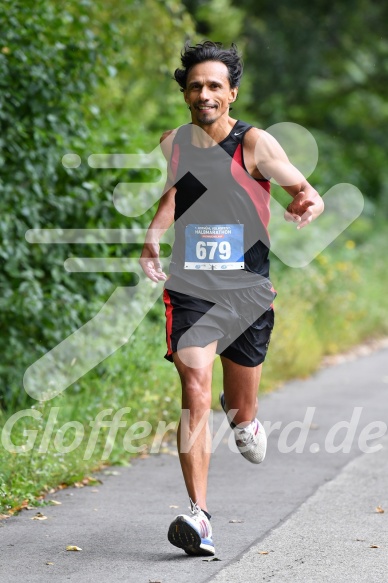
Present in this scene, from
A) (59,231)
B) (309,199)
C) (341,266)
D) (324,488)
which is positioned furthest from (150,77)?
(309,199)

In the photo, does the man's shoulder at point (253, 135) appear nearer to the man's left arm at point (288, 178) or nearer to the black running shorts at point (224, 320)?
the man's left arm at point (288, 178)

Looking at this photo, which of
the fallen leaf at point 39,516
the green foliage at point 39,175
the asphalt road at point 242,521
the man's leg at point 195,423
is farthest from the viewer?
the green foliage at point 39,175

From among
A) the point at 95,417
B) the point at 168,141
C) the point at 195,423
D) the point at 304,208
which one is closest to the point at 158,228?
the point at 168,141

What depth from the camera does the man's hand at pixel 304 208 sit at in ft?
16.9

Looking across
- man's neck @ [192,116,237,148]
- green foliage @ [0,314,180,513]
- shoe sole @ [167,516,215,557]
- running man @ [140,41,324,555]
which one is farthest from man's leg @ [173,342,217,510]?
green foliage @ [0,314,180,513]

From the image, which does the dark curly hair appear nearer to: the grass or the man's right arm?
the man's right arm

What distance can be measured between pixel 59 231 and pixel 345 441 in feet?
8.66

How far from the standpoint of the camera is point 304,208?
516 cm

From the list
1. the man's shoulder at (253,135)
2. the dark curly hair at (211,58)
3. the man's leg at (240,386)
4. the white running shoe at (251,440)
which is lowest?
the white running shoe at (251,440)

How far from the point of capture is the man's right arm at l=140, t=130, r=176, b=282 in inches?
222

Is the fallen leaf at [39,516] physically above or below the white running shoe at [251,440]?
below

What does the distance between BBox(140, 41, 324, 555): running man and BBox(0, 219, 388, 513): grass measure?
1.37 m

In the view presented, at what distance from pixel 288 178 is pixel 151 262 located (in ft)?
2.69

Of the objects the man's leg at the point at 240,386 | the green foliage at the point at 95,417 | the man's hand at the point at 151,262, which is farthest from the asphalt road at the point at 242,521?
the man's hand at the point at 151,262
